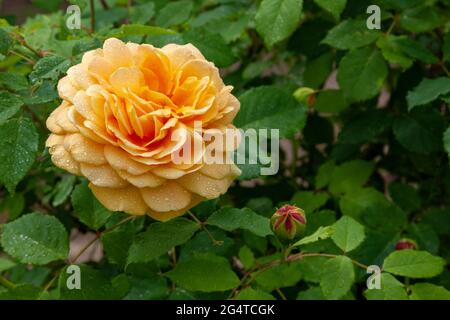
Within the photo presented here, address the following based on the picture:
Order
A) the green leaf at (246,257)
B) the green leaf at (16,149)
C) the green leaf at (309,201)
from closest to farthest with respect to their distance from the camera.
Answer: the green leaf at (16,149), the green leaf at (246,257), the green leaf at (309,201)

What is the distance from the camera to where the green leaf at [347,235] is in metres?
0.89

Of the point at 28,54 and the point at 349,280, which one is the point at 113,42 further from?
the point at 349,280

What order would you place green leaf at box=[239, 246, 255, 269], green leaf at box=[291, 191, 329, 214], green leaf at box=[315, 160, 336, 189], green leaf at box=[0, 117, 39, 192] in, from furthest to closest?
1. green leaf at box=[315, 160, 336, 189]
2. green leaf at box=[291, 191, 329, 214]
3. green leaf at box=[239, 246, 255, 269]
4. green leaf at box=[0, 117, 39, 192]

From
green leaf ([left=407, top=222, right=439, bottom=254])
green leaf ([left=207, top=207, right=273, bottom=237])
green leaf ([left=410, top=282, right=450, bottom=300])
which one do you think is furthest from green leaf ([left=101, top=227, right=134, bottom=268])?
green leaf ([left=407, top=222, right=439, bottom=254])

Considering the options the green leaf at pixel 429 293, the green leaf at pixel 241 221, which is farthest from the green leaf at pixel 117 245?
the green leaf at pixel 429 293

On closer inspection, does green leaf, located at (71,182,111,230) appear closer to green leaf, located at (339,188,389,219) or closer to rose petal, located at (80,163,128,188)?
rose petal, located at (80,163,128,188)

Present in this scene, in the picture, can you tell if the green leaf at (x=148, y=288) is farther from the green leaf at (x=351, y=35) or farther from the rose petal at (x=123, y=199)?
the green leaf at (x=351, y=35)

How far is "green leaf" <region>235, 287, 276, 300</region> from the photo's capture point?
874mm

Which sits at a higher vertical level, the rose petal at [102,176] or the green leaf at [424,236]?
the rose petal at [102,176]

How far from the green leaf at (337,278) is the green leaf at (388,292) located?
0.03 m

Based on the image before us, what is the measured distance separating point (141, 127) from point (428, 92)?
1.59 ft

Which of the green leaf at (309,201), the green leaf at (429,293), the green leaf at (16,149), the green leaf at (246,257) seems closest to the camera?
the green leaf at (16,149)

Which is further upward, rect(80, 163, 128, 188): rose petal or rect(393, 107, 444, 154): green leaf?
rect(80, 163, 128, 188): rose petal

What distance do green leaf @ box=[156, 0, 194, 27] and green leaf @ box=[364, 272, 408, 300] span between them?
22.5 inches
